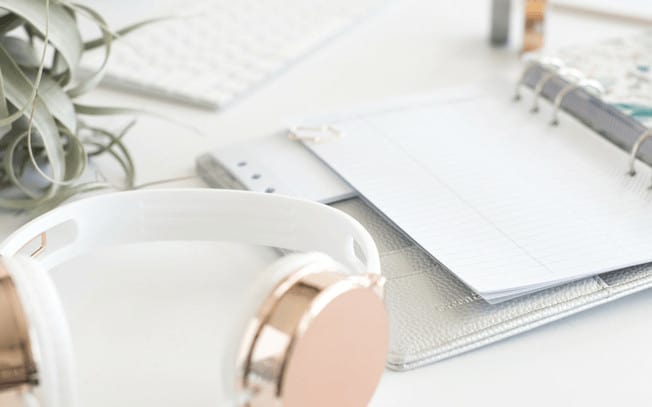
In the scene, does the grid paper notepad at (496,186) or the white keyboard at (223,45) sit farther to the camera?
the white keyboard at (223,45)

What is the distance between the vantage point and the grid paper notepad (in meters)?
0.64

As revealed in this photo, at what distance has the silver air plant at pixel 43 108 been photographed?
0.71 meters

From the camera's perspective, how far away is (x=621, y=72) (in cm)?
88

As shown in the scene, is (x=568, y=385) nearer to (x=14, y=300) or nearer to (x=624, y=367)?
(x=624, y=367)

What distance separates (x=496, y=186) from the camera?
733mm

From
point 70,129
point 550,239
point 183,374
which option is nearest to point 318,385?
point 183,374

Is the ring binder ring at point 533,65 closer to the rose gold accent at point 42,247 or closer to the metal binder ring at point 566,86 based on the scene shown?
the metal binder ring at point 566,86

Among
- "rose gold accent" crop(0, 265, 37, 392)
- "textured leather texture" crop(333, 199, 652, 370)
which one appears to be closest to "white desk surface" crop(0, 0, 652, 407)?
"textured leather texture" crop(333, 199, 652, 370)

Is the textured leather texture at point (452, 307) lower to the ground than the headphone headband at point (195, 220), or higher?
lower

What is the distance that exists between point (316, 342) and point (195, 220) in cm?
20

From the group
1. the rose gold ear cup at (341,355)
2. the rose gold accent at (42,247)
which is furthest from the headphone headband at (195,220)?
the rose gold ear cup at (341,355)

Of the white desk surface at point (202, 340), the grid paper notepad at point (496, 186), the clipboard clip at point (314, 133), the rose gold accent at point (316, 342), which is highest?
the rose gold accent at point (316, 342)

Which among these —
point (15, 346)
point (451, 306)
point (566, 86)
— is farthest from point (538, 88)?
point (15, 346)

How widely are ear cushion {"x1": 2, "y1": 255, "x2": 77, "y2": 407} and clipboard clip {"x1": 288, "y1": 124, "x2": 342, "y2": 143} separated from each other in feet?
1.24
